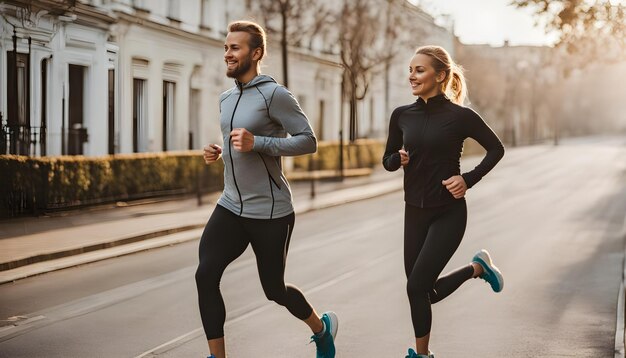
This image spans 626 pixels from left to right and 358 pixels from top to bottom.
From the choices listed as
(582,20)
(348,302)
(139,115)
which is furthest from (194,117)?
(348,302)

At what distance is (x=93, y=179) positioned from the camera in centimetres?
2142

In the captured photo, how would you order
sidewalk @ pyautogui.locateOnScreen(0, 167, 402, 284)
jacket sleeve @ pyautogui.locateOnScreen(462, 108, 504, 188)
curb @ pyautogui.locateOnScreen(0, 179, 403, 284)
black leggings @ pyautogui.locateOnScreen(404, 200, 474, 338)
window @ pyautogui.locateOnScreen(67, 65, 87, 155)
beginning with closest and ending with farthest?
black leggings @ pyautogui.locateOnScreen(404, 200, 474, 338), jacket sleeve @ pyautogui.locateOnScreen(462, 108, 504, 188), curb @ pyautogui.locateOnScreen(0, 179, 403, 284), sidewalk @ pyautogui.locateOnScreen(0, 167, 402, 284), window @ pyautogui.locateOnScreen(67, 65, 87, 155)

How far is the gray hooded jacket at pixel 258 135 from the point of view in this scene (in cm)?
589

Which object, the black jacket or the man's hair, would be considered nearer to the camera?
the man's hair

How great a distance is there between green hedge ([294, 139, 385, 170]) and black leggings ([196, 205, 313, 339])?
29.3 meters

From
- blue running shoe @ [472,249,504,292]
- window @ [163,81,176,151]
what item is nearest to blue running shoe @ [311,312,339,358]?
blue running shoe @ [472,249,504,292]

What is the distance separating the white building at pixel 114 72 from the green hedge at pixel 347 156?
3.86 metres

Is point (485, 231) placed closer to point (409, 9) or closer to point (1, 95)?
point (1, 95)

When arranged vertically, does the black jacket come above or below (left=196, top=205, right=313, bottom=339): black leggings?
above

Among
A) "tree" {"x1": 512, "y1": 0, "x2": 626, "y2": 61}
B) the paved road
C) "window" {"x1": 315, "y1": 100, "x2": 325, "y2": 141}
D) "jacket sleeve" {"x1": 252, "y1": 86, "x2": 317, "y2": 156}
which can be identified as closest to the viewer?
"jacket sleeve" {"x1": 252, "y1": 86, "x2": 317, "y2": 156}

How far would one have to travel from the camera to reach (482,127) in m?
6.38

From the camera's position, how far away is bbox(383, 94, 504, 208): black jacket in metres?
6.24

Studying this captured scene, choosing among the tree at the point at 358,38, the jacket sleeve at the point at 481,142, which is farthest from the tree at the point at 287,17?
the jacket sleeve at the point at 481,142

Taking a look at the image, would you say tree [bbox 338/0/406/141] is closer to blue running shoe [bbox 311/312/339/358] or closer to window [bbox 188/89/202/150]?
window [bbox 188/89/202/150]
